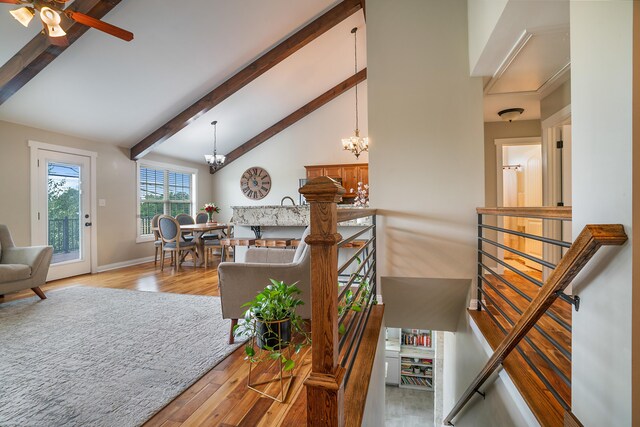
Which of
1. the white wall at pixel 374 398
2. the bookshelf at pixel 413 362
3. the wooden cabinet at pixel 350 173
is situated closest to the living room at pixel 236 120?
the white wall at pixel 374 398

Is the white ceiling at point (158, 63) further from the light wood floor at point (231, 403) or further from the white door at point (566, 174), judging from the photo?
the light wood floor at point (231, 403)

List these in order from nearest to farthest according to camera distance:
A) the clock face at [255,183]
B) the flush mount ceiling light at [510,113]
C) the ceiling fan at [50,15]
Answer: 1. the ceiling fan at [50,15]
2. the flush mount ceiling light at [510,113]
3. the clock face at [255,183]

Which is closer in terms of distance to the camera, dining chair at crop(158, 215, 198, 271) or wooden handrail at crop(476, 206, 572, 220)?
wooden handrail at crop(476, 206, 572, 220)

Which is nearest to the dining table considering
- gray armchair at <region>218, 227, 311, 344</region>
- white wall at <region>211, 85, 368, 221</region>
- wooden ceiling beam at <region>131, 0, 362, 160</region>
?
wooden ceiling beam at <region>131, 0, 362, 160</region>

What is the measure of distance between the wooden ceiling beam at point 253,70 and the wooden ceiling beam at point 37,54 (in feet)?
6.69

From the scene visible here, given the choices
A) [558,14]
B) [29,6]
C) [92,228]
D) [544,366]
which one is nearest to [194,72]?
[29,6]

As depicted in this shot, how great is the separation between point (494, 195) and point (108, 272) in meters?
6.36

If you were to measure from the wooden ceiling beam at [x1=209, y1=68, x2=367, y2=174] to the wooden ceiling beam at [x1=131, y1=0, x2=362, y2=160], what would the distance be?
2.19 meters

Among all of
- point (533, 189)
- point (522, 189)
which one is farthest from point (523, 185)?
→ point (533, 189)

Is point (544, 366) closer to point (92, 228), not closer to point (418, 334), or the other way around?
point (418, 334)

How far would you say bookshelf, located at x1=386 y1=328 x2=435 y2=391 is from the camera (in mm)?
6023

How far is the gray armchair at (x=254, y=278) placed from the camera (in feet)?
7.22

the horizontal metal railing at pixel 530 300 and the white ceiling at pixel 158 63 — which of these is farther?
the white ceiling at pixel 158 63

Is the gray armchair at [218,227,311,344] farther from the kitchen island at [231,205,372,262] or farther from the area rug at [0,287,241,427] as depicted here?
the kitchen island at [231,205,372,262]
